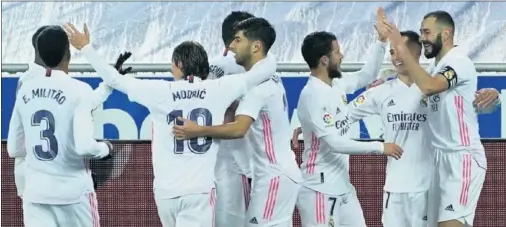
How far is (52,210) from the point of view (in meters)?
8.66

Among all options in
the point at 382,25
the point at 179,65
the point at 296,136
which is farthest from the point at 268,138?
the point at 382,25

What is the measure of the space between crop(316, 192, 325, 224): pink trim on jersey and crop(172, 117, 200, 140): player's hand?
1147 millimetres

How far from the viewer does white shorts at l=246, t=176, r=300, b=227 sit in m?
8.95

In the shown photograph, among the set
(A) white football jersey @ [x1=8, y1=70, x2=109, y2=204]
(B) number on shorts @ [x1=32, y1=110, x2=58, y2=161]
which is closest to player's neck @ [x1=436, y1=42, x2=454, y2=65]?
(A) white football jersey @ [x1=8, y1=70, x2=109, y2=204]

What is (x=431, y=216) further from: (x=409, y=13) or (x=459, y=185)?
(x=409, y=13)

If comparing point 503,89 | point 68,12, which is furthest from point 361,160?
point 68,12

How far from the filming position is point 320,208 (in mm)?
9250

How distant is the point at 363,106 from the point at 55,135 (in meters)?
2.32

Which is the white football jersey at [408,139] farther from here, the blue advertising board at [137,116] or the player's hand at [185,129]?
the player's hand at [185,129]

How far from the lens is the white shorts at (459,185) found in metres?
9.16

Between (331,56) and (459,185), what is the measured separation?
1.14 m

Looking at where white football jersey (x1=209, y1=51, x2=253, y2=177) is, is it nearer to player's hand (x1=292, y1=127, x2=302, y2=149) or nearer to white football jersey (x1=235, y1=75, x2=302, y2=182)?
white football jersey (x1=235, y1=75, x2=302, y2=182)

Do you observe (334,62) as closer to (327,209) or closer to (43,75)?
(327,209)

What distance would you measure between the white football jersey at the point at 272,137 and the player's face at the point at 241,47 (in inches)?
7.9
